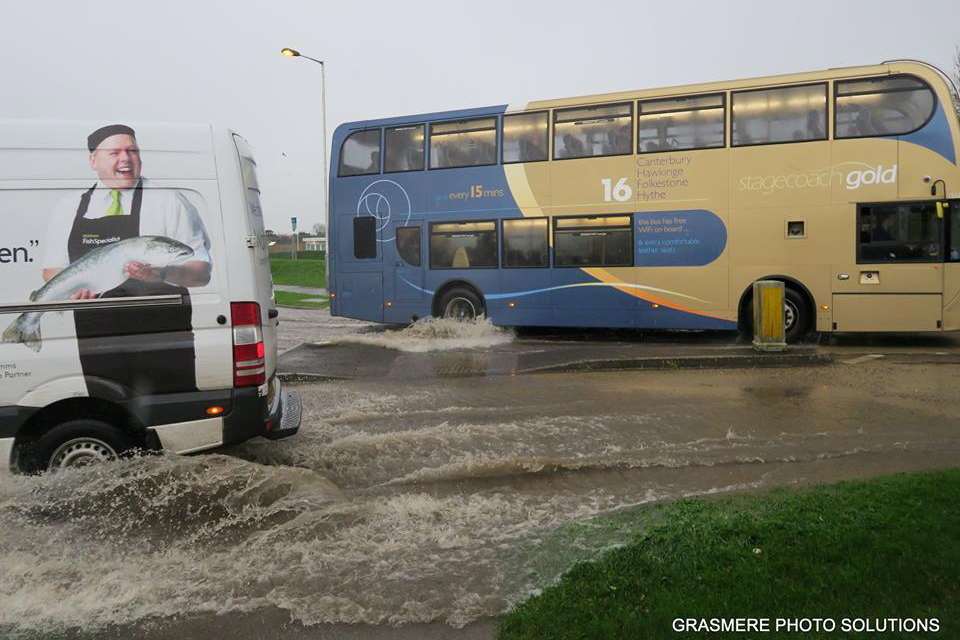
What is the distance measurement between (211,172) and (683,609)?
4.09m

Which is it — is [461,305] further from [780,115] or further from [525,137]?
[780,115]

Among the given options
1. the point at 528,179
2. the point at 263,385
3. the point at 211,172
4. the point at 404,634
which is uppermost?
the point at 528,179

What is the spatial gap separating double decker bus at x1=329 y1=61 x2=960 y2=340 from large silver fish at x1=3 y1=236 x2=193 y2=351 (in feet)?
32.2

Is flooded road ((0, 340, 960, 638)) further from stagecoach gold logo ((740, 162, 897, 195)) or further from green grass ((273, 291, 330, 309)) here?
green grass ((273, 291, 330, 309))

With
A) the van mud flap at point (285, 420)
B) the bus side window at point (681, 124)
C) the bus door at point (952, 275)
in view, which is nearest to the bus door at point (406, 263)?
the bus side window at point (681, 124)

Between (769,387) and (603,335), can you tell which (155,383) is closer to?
(769,387)

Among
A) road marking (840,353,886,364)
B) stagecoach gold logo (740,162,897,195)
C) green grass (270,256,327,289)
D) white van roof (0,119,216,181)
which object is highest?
stagecoach gold logo (740,162,897,195)

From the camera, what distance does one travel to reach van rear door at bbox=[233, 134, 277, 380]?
211 inches

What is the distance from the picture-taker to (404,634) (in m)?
3.45

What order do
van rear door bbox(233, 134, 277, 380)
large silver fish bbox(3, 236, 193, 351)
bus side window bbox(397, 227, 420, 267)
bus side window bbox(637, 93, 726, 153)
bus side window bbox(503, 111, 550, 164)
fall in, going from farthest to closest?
1. bus side window bbox(397, 227, 420, 267)
2. bus side window bbox(503, 111, 550, 164)
3. bus side window bbox(637, 93, 726, 153)
4. van rear door bbox(233, 134, 277, 380)
5. large silver fish bbox(3, 236, 193, 351)

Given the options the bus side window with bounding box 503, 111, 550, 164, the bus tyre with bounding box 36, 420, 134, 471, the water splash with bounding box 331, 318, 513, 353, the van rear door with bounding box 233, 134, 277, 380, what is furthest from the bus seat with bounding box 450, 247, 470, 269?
the bus tyre with bounding box 36, 420, 134, 471

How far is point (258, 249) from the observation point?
18.4 feet

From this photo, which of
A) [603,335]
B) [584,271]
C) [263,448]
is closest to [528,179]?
[584,271]

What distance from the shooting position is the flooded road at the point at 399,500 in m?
3.75
